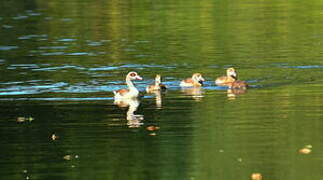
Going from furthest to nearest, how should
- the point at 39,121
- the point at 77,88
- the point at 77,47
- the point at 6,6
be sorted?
the point at 6,6
the point at 77,47
the point at 77,88
the point at 39,121

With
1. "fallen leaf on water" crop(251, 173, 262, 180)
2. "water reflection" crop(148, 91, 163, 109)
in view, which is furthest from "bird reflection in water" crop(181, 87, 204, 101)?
"fallen leaf on water" crop(251, 173, 262, 180)

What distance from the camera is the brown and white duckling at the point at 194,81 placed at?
2703cm

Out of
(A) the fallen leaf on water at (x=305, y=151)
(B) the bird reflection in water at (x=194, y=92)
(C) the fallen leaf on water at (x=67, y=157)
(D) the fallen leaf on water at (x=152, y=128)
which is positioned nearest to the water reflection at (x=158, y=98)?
(B) the bird reflection in water at (x=194, y=92)

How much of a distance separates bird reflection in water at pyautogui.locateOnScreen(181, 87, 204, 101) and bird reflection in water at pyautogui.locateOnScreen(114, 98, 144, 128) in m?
1.35

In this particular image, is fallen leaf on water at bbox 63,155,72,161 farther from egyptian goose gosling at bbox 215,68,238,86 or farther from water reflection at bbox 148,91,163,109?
egyptian goose gosling at bbox 215,68,238,86

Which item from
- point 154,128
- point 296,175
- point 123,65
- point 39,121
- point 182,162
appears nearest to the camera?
point 296,175

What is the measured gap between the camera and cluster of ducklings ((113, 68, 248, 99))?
25859 millimetres

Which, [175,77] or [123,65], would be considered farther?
[123,65]

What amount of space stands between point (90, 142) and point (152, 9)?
4110cm

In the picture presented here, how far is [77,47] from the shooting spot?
1567 inches

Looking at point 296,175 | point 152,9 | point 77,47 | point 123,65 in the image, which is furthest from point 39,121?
point 152,9

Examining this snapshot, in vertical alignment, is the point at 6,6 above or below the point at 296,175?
above

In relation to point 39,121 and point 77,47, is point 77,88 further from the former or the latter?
point 77,47

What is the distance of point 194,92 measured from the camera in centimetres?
2622
